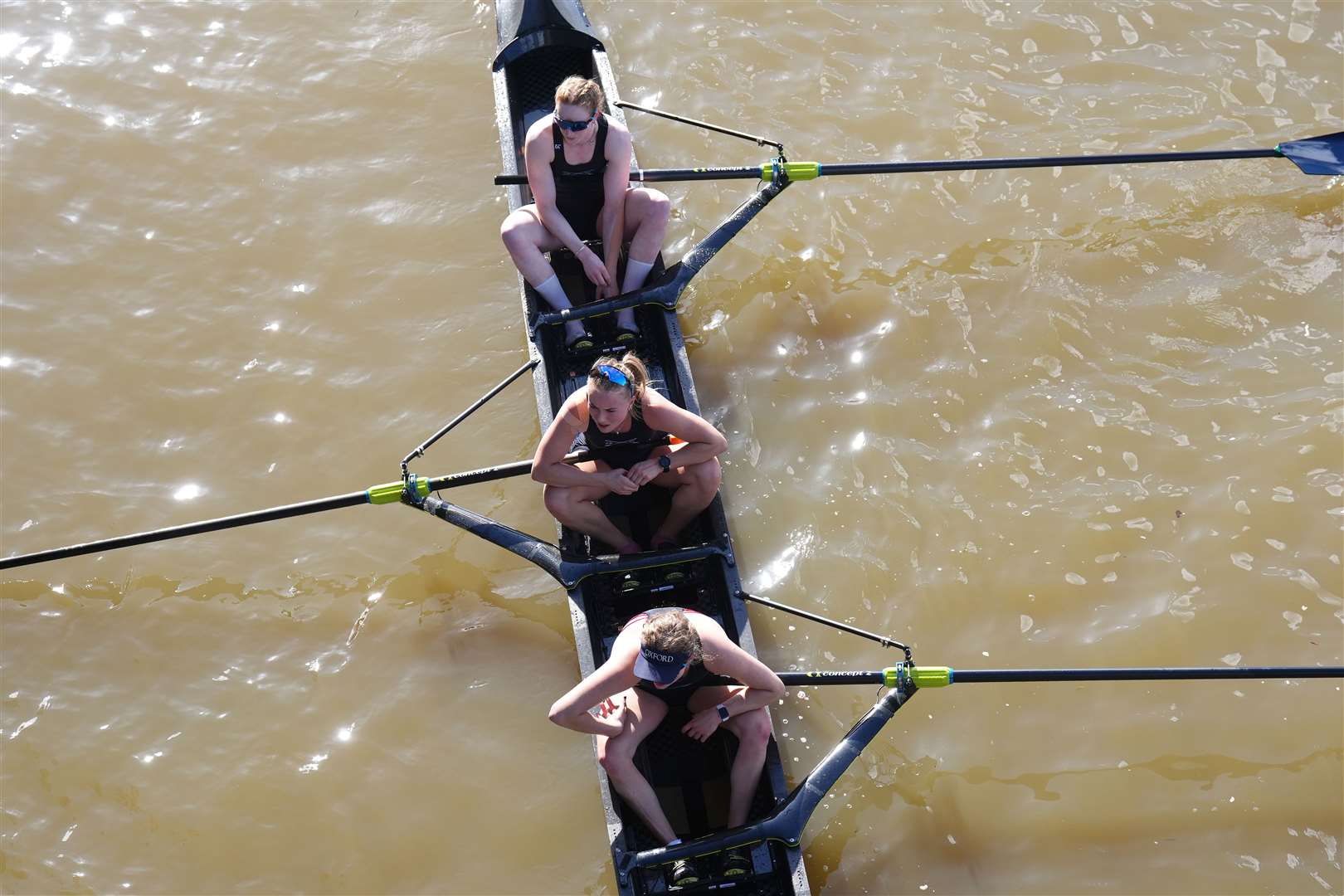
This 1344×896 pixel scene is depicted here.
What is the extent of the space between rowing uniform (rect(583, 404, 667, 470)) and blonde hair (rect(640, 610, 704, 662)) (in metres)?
1.03

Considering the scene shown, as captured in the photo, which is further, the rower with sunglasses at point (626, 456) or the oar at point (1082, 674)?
the rower with sunglasses at point (626, 456)

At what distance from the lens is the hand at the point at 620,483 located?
16.1 feet

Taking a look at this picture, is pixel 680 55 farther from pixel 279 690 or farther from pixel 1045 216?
pixel 279 690

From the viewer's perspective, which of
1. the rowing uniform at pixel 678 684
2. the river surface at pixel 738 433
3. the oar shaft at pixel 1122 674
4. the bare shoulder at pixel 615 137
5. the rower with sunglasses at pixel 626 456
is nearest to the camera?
the rowing uniform at pixel 678 684

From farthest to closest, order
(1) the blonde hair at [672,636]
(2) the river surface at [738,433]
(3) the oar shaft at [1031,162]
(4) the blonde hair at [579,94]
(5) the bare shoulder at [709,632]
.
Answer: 1. (3) the oar shaft at [1031,162]
2. (4) the blonde hair at [579,94]
3. (2) the river surface at [738,433]
4. (5) the bare shoulder at [709,632]
5. (1) the blonde hair at [672,636]

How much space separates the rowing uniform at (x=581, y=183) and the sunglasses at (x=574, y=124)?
53 mm

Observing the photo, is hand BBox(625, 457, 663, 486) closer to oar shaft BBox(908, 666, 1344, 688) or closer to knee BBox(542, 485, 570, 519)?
knee BBox(542, 485, 570, 519)

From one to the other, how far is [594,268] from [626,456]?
129 centimetres

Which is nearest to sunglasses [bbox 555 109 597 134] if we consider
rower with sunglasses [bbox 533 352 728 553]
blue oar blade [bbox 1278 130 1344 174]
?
rower with sunglasses [bbox 533 352 728 553]

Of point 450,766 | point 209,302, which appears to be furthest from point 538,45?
point 450,766

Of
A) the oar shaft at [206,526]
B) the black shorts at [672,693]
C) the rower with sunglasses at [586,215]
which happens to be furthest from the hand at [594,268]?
the black shorts at [672,693]

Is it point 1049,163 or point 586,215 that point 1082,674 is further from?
point 586,215

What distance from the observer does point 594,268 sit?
5.77 m

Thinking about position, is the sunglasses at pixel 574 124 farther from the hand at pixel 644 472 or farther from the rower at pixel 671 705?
the rower at pixel 671 705
